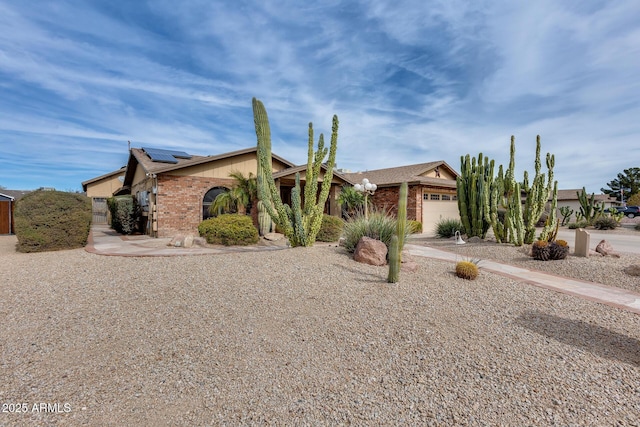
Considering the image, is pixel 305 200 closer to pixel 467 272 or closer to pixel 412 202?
pixel 467 272

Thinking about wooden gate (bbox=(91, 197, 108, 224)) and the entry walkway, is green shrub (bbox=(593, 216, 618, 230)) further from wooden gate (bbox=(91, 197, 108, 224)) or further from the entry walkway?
wooden gate (bbox=(91, 197, 108, 224))

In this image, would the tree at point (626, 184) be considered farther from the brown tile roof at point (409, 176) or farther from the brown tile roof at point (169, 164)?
the brown tile roof at point (169, 164)

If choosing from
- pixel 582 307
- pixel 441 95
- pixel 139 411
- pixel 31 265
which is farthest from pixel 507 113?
pixel 31 265

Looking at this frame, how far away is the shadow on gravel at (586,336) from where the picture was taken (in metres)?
3.34

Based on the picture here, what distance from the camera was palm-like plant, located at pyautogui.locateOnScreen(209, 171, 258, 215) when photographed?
512 inches

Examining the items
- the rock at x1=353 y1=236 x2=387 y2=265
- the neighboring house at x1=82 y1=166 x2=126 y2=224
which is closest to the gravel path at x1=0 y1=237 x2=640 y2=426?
the rock at x1=353 y1=236 x2=387 y2=265

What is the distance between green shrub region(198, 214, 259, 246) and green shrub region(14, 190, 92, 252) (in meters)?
3.53

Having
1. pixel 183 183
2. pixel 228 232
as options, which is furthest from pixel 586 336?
pixel 183 183

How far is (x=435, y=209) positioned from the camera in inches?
749

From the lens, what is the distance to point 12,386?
2.67 metres

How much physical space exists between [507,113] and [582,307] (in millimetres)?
11081

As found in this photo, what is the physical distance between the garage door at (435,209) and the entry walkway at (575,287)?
10.1 metres

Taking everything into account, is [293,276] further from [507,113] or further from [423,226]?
[423,226]

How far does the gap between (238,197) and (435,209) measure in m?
12.5
